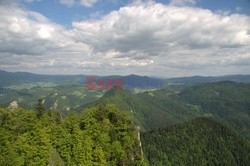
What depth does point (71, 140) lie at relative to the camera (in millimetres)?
68562

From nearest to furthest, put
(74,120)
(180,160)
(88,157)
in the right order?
1. (88,157)
2. (74,120)
3. (180,160)

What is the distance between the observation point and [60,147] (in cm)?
6906

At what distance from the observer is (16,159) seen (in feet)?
187

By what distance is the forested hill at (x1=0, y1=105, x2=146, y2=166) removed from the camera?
204 ft

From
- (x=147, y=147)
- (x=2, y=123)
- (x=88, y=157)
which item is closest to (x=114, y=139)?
(x=88, y=157)

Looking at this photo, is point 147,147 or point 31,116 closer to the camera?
point 31,116

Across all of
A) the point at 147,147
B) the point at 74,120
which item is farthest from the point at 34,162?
the point at 147,147

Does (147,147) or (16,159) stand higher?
(16,159)

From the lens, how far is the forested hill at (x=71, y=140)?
2443 inches

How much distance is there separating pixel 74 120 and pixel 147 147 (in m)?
135

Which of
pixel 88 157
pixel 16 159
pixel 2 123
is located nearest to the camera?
pixel 16 159

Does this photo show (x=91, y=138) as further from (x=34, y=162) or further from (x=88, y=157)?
(x=34, y=162)

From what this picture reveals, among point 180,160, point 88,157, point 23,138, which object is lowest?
point 180,160

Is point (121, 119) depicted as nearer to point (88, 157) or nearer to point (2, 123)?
point (88, 157)
